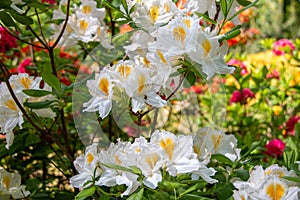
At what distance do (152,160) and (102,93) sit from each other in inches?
7.9

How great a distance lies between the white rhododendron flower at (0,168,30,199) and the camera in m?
1.42

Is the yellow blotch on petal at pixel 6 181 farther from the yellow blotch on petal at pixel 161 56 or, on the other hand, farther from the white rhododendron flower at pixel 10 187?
the yellow blotch on petal at pixel 161 56

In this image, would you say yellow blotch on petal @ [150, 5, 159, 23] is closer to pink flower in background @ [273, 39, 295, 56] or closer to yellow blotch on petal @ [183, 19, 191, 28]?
yellow blotch on petal @ [183, 19, 191, 28]

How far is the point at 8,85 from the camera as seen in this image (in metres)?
1.23

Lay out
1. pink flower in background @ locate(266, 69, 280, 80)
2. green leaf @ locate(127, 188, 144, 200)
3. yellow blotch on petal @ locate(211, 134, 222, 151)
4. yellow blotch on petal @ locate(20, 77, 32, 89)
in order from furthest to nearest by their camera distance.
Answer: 1. pink flower in background @ locate(266, 69, 280, 80)
2. yellow blotch on petal @ locate(20, 77, 32, 89)
3. yellow blotch on petal @ locate(211, 134, 222, 151)
4. green leaf @ locate(127, 188, 144, 200)

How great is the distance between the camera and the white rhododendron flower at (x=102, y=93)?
3.60 ft

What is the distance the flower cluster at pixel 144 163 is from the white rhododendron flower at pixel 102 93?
0.08 meters

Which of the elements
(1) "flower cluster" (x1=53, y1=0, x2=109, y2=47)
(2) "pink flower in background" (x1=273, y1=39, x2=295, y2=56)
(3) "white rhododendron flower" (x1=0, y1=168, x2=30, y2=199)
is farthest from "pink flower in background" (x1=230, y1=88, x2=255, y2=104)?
(3) "white rhododendron flower" (x1=0, y1=168, x2=30, y2=199)

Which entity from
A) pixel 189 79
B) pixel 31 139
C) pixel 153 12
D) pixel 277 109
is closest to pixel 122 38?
pixel 153 12

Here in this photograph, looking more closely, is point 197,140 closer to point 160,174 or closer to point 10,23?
point 160,174

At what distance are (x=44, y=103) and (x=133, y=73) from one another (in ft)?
0.91

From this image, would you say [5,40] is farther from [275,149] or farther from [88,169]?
[275,149]

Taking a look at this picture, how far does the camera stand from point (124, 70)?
109 cm

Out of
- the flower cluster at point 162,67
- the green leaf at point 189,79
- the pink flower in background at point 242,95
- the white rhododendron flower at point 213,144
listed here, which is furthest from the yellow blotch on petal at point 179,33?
the pink flower in background at point 242,95
